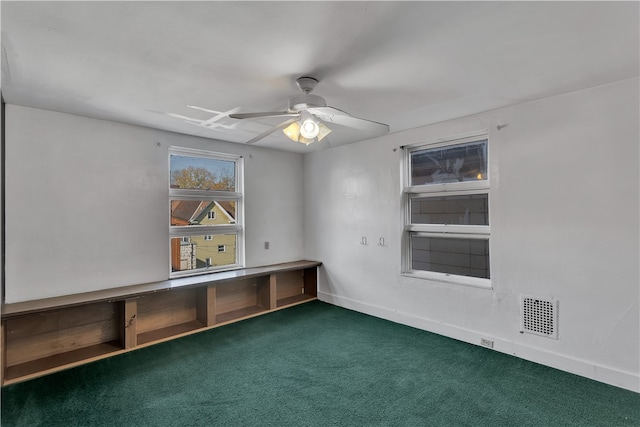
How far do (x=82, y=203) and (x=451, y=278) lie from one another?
3.84 m

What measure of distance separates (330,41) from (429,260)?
278 centimetres

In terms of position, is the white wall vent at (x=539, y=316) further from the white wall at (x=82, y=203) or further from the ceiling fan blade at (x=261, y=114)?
the white wall at (x=82, y=203)

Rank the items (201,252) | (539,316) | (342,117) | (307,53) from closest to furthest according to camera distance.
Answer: (307,53), (342,117), (539,316), (201,252)

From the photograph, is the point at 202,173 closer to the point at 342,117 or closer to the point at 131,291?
the point at 131,291

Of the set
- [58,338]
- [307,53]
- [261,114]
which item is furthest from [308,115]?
[58,338]

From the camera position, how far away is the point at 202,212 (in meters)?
4.09

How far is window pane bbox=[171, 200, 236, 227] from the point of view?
12.8 ft

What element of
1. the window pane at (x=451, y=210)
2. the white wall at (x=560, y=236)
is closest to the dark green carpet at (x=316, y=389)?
the white wall at (x=560, y=236)

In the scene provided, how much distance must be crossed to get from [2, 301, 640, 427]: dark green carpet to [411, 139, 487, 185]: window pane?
68.6 inches

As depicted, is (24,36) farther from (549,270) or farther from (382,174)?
(549,270)

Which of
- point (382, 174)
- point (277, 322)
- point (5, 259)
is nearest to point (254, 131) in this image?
point (382, 174)

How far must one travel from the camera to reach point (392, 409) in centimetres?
217

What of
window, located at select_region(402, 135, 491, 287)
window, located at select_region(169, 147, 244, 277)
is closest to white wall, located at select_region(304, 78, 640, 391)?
window, located at select_region(402, 135, 491, 287)

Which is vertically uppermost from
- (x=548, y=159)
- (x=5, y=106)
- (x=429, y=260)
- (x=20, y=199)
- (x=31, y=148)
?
(x=5, y=106)
